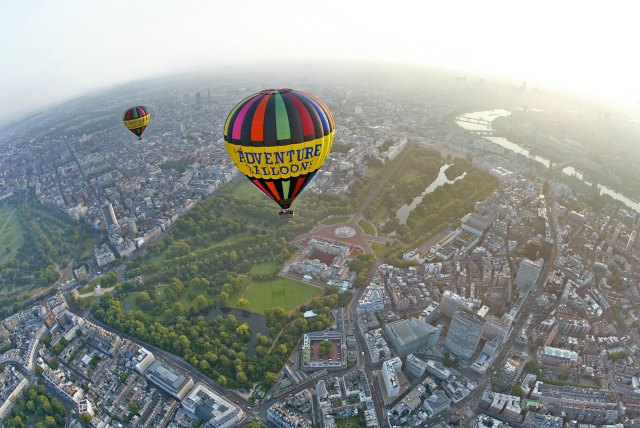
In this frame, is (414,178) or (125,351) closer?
(125,351)

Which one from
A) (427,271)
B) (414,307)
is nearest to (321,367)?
(414,307)

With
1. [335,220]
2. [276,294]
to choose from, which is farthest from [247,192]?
[276,294]

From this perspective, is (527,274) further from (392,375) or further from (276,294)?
(276,294)

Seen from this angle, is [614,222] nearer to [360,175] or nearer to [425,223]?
[425,223]

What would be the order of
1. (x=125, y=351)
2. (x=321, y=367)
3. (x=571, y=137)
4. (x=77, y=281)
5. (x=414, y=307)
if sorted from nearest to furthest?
(x=321, y=367) → (x=125, y=351) → (x=414, y=307) → (x=77, y=281) → (x=571, y=137)

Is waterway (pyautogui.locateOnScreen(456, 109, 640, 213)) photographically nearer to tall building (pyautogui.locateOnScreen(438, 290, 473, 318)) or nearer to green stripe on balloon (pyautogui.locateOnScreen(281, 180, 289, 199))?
tall building (pyautogui.locateOnScreen(438, 290, 473, 318))

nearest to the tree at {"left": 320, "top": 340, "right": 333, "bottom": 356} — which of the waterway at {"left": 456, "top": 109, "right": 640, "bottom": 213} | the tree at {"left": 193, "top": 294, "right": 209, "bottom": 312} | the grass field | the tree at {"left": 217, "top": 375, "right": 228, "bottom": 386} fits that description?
the tree at {"left": 217, "top": 375, "right": 228, "bottom": 386}
